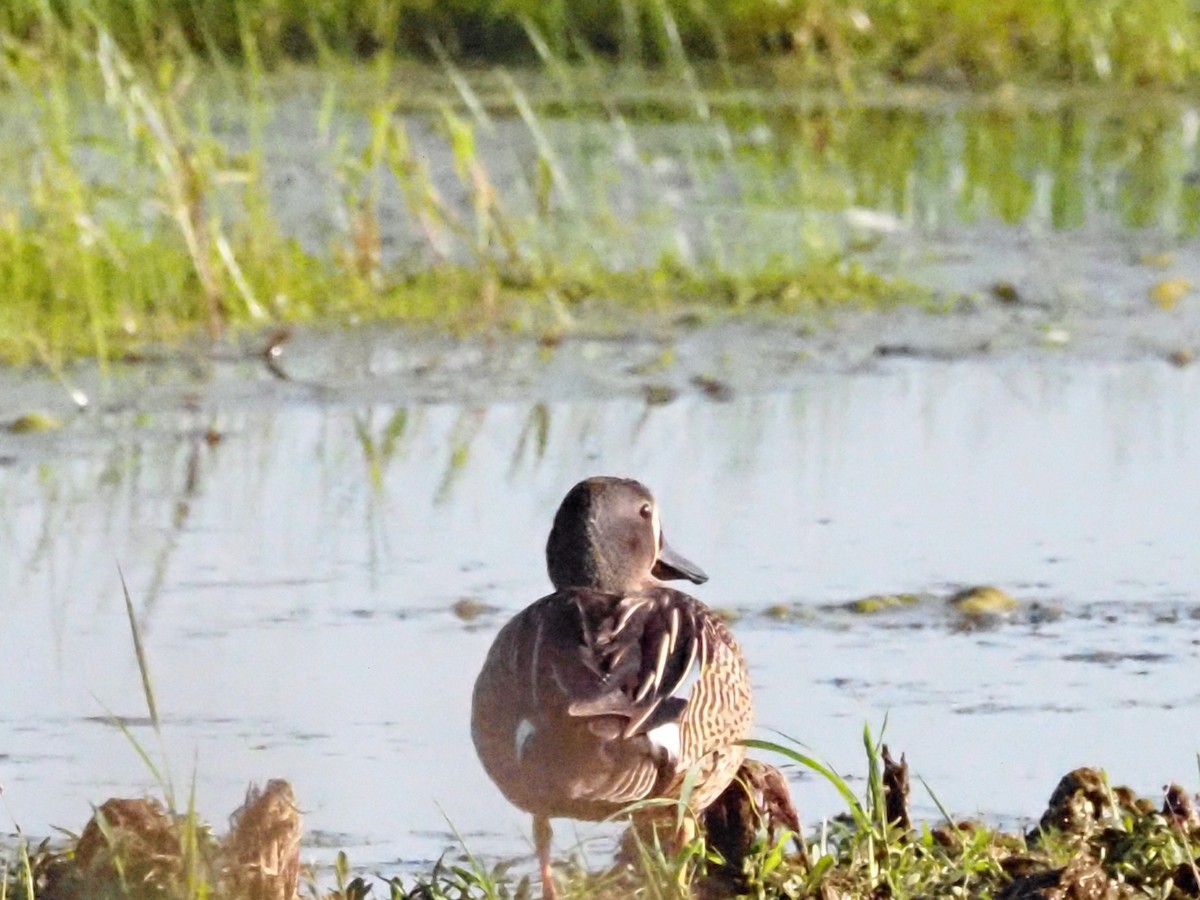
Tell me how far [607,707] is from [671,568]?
0.93 metres

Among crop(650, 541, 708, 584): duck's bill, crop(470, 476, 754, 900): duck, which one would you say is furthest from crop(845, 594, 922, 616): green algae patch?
crop(470, 476, 754, 900): duck

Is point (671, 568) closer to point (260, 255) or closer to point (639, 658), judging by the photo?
point (639, 658)

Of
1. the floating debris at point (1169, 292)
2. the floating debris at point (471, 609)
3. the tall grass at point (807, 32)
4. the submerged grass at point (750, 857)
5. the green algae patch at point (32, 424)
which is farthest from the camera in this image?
the tall grass at point (807, 32)

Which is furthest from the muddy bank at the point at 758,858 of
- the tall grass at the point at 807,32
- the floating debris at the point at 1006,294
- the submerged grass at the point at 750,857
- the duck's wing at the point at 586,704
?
the tall grass at the point at 807,32

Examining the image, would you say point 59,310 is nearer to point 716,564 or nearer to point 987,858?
point 716,564

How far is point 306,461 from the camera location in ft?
19.8

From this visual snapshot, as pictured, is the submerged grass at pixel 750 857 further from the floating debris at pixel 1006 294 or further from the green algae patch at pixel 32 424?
the floating debris at pixel 1006 294

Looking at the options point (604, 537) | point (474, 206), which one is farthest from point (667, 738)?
point (474, 206)

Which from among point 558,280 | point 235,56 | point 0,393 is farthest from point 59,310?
point 235,56

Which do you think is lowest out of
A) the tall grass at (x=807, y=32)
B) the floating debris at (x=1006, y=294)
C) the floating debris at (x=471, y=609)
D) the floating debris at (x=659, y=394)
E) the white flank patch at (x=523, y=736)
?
the white flank patch at (x=523, y=736)

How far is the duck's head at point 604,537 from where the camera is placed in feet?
12.9

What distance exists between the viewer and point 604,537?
3.94 metres

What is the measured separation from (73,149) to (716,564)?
4.93 meters

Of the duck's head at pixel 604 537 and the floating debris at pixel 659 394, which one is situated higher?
the floating debris at pixel 659 394
